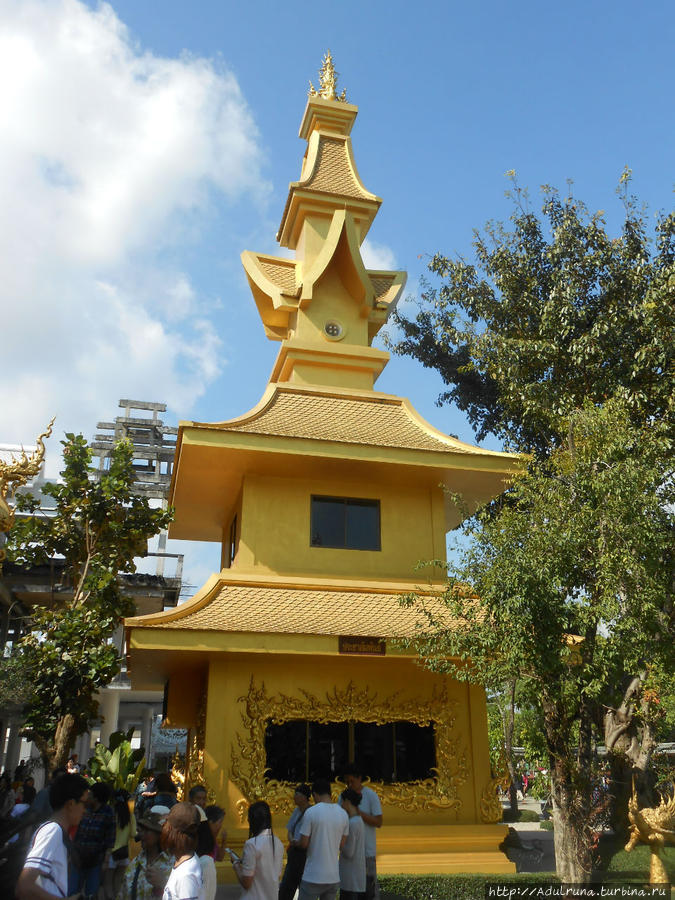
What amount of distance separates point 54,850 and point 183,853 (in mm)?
732

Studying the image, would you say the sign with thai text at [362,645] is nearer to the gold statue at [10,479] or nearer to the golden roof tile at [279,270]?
the gold statue at [10,479]

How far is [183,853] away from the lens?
4.52 meters

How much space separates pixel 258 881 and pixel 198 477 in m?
9.29

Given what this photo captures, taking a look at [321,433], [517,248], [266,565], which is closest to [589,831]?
[266,565]

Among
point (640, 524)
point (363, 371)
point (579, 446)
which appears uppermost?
point (363, 371)

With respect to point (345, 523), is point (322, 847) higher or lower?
lower

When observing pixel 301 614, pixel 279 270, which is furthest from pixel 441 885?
pixel 279 270

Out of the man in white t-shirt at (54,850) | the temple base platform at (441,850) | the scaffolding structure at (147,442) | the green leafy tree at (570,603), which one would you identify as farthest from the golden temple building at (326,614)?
the scaffolding structure at (147,442)

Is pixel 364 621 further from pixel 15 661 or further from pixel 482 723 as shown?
pixel 15 661

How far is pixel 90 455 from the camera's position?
48.8 ft

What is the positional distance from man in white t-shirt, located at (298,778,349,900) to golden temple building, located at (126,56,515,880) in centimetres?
455

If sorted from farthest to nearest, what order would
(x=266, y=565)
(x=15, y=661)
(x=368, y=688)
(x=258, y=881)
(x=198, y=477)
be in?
1. (x=15, y=661)
2. (x=198, y=477)
3. (x=266, y=565)
4. (x=368, y=688)
5. (x=258, y=881)

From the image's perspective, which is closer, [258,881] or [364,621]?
[258,881]

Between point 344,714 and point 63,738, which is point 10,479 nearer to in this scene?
point 63,738
